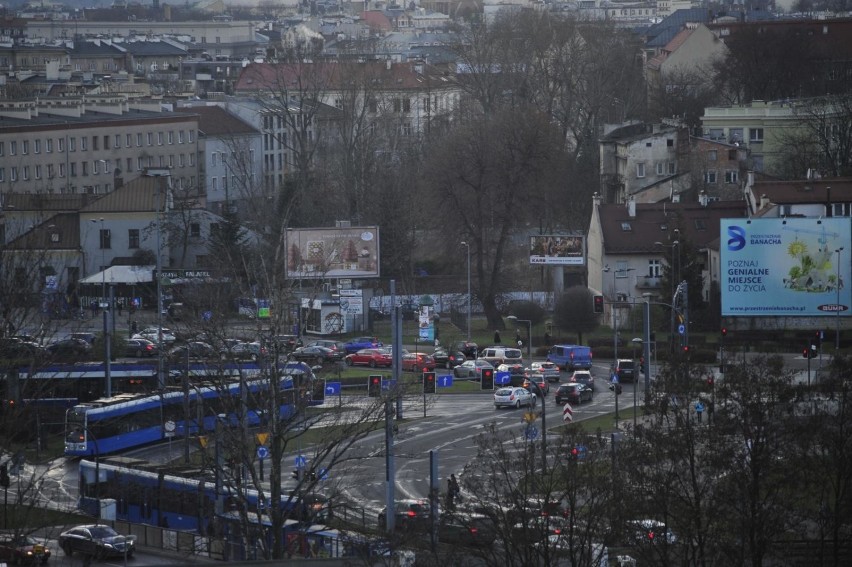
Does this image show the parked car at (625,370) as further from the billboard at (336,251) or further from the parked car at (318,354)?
the billboard at (336,251)

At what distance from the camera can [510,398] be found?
43.3 meters

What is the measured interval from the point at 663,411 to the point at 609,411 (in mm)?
17288

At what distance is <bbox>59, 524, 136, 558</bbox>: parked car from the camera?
28.7 m

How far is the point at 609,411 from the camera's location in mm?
42938

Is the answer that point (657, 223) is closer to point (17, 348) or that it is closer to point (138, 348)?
point (138, 348)

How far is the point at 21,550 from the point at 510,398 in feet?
62.8

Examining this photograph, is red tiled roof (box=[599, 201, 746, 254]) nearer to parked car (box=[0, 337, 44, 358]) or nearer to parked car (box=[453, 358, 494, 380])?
parked car (box=[453, 358, 494, 380])

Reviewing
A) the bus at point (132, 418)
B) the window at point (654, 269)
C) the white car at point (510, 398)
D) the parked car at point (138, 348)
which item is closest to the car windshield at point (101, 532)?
the bus at point (132, 418)

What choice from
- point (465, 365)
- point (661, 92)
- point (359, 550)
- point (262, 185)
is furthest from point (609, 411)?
point (661, 92)

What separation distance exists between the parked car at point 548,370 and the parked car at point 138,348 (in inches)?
454

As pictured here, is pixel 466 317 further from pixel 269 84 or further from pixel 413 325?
pixel 269 84

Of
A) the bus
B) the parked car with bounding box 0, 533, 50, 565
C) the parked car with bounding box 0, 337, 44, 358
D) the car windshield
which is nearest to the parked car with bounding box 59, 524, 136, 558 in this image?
the car windshield

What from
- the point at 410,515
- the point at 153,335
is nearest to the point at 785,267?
the point at 153,335

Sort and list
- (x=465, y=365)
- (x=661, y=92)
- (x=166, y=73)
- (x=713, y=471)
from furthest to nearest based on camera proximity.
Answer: (x=166, y=73), (x=661, y=92), (x=465, y=365), (x=713, y=471)
